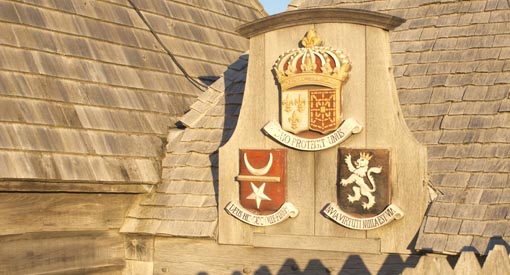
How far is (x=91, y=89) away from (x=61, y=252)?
5.32 ft

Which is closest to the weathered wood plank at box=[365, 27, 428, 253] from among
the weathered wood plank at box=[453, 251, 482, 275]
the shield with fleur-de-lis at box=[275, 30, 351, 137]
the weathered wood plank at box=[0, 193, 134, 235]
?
the shield with fleur-de-lis at box=[275, 30, 351, 137]

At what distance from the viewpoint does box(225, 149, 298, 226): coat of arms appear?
862 cm

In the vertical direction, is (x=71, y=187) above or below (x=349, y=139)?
below

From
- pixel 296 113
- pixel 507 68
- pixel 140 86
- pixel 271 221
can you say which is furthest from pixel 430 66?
pixel 140 86

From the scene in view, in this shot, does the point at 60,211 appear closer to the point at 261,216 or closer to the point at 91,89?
the point at 91,89

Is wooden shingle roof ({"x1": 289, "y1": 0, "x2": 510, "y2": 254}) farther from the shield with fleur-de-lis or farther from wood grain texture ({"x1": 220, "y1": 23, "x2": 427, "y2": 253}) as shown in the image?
the shield with fleur-de-lis

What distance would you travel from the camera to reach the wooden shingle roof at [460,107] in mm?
7871

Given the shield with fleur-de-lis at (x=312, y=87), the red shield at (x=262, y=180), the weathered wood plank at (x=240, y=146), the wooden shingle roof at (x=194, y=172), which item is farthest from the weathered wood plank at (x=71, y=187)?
the shield with fleur-de-lis at (x=312, y=87)

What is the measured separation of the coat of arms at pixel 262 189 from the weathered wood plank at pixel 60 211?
1.17 meters

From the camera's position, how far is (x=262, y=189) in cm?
870

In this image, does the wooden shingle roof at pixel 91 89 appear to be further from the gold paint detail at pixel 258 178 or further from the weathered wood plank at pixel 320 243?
the weathered wood plank at pixel 320 243

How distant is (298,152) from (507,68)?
1935mm

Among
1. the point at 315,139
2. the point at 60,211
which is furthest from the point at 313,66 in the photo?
the point at 60,211

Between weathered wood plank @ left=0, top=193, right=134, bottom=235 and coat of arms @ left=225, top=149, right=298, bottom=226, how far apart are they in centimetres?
117
